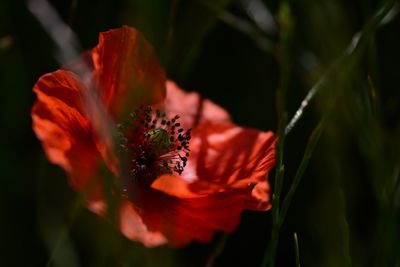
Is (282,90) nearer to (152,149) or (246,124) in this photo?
(152,149)

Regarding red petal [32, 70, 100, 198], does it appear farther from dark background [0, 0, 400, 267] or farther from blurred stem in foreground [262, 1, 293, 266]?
blurred stem in foreground [262, 1, 293, 266]

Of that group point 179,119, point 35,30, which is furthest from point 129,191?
point 35,30

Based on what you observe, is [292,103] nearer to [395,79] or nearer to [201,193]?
[395,79]

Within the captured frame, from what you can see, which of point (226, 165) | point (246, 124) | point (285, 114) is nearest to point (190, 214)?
point (226, 165)

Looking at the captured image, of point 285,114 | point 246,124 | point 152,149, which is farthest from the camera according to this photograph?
point 246,124

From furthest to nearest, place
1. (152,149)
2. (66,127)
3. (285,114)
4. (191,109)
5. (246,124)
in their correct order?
1. (246,124)
2. (191,109)
3. (152,149)
4. (66,127)
5. (285,114)

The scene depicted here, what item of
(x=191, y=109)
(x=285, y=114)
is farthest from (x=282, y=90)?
(x=191, y=109)

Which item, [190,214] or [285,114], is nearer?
[285,114]

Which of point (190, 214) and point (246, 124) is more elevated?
point (246, 124)
